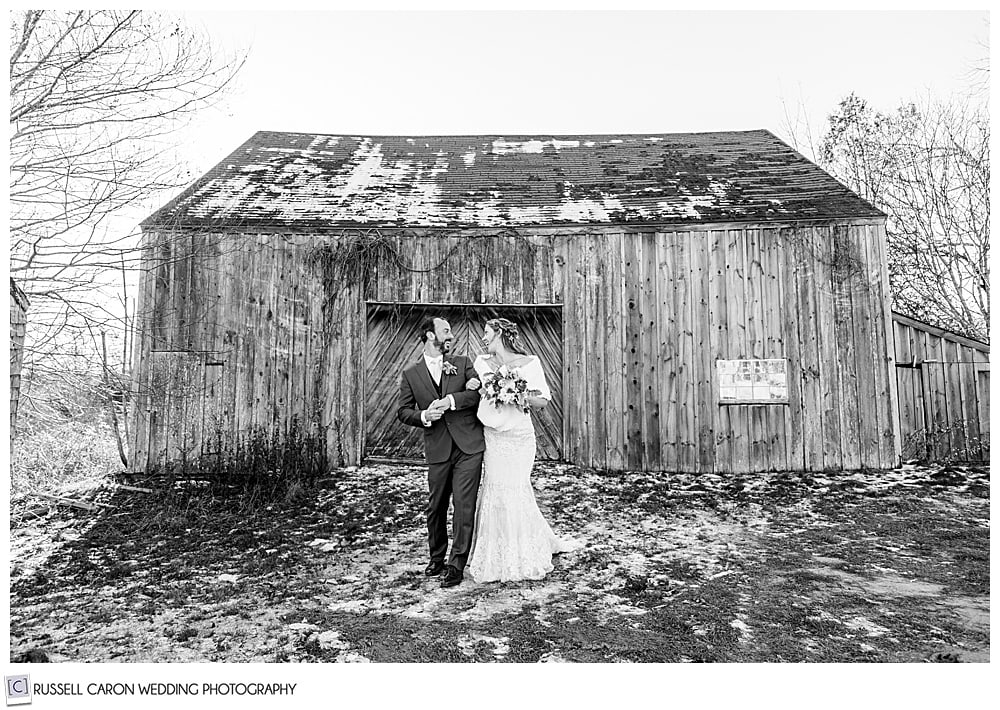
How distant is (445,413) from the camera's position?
437cm

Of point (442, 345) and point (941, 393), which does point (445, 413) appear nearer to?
point (442, 345)

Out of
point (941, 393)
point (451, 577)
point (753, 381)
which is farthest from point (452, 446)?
point (941, 393)

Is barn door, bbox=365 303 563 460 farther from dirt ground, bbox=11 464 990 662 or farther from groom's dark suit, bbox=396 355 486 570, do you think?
groom's dark suit, bbox=396 355 486 570

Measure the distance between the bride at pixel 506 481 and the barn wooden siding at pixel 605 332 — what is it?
3.77 m

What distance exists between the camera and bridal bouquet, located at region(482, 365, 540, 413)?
4.30m

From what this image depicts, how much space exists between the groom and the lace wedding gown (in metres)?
0.09

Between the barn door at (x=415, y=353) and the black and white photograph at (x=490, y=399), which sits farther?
the barn door at (x=415, y=353)

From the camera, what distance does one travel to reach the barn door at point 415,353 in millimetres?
8305

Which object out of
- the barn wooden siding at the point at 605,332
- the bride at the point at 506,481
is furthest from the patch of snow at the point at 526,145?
the bride at the point at 506,481

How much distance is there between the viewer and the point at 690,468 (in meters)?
8.00

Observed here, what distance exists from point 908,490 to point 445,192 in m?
6.79

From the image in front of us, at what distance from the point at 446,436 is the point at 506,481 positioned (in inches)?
20.4

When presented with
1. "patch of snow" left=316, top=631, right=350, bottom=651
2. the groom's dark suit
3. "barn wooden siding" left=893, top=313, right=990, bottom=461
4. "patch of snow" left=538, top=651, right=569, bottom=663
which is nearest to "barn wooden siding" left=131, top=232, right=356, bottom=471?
the groom's dark suit

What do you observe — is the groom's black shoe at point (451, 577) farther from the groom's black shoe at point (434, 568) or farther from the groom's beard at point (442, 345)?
the groom's beard at point (442, 345)
